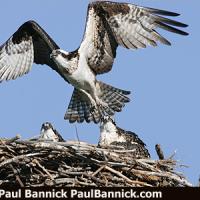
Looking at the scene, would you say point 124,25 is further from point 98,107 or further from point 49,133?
point 49,133

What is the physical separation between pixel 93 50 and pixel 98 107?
100 cm

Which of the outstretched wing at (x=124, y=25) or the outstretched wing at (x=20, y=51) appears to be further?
the outstretched wing at (x=20, y=51)

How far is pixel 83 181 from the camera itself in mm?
16438

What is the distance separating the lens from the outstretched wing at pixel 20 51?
65.3ft

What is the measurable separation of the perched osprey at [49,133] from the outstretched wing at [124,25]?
4.56 feet

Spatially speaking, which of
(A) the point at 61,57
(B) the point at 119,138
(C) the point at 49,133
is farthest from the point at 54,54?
(B) the point at 119,138

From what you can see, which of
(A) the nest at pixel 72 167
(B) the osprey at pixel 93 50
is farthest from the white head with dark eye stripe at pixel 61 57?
(A) the nest at pixel 72 167

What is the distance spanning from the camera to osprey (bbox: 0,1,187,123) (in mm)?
18781

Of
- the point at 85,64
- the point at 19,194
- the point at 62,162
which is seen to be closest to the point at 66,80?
the point at 85,64

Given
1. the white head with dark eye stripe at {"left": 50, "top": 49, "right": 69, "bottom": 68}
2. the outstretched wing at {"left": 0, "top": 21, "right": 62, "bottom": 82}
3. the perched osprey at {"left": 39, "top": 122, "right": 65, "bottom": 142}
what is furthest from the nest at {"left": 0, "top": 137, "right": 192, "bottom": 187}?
the outstretched wing at {"left": 0, "top": 21, "right": 62, "bottom": 82}

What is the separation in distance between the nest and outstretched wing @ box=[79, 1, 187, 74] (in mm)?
2405

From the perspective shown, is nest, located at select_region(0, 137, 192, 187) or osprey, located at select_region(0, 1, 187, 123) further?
osprey, located at select_region(0, 1, 187, 123)

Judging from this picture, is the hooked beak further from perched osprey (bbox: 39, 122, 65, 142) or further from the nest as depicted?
the nest

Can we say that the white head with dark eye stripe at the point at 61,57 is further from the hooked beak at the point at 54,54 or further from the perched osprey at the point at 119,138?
the perched osprey at the point at 119,138
